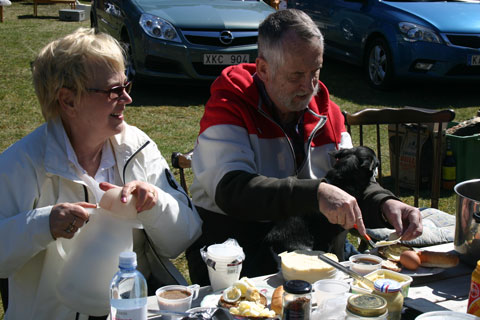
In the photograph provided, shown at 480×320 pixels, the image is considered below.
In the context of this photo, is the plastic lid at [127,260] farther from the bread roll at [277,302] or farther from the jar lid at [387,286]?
the jar lid at [387,286]

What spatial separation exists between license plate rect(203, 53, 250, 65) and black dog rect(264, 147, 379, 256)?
5177mm

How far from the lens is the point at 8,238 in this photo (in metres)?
2.10

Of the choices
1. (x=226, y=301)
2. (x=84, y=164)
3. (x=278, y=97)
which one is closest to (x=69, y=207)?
(x=84, y=164)

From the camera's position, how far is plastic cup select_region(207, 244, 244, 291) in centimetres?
194

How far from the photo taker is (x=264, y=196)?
2.36 m

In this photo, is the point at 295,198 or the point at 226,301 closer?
the point at 226,301

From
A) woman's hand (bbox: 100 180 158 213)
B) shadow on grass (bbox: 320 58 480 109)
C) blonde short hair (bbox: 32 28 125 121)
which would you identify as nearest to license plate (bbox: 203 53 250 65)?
shadow on grass (bbox: 320 58 480 109)

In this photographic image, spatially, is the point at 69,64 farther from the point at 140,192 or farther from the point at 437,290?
the point at 437,290

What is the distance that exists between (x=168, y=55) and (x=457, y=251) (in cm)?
591

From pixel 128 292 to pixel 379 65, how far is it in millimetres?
7467

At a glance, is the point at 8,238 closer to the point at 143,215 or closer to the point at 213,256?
the point at 143,215

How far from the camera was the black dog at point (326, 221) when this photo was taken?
8.23ft

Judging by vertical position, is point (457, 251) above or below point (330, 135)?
below

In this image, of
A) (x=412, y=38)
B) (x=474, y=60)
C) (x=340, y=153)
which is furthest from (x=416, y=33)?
(x=340, y=153)
